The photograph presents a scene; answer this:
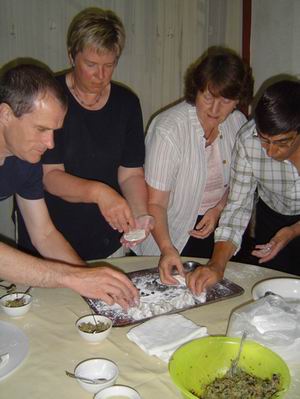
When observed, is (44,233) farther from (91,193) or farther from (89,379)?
(89,379)

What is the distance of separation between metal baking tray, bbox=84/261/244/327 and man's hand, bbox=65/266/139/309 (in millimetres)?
49

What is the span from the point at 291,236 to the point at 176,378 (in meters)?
1.17

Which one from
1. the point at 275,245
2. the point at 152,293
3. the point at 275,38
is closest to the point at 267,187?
the point at 275,245

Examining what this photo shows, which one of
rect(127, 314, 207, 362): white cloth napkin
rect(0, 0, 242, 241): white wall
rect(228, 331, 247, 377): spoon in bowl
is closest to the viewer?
rect(228, 331, 247, 377): spoon in bowl

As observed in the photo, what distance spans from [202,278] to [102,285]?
437 mm

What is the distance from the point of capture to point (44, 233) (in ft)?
6.12

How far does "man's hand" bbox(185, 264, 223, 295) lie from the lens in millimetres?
1656

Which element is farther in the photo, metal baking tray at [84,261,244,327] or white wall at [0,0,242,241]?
white wall at [0,0,242,241]

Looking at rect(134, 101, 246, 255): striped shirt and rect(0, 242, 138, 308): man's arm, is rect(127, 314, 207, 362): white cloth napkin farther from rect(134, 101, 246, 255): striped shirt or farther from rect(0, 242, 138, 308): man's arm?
rect(134, 101, 246, 255): striped shirt

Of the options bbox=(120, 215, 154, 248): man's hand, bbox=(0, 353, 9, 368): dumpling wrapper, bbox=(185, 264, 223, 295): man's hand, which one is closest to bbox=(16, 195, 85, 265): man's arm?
bbox=(120, 215, 154, 248): man's hand

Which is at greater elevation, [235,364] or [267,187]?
[267,187]

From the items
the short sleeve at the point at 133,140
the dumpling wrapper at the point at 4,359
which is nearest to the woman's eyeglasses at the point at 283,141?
the short sleeve at the point at 133,140

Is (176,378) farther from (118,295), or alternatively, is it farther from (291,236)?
(291,236)

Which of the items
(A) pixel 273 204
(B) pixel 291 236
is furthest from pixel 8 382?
(A) pixel 273 204
